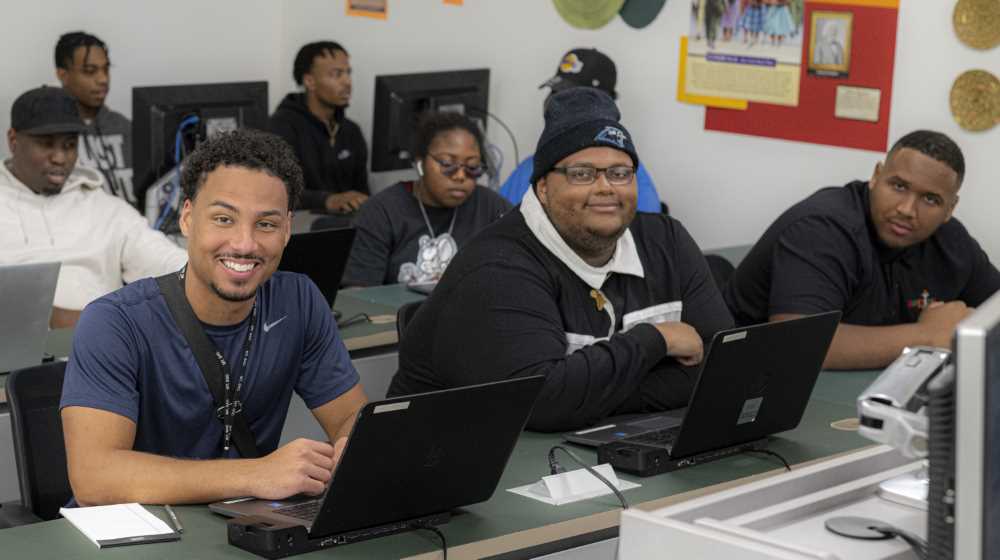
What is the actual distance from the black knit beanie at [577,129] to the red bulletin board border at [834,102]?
209cm

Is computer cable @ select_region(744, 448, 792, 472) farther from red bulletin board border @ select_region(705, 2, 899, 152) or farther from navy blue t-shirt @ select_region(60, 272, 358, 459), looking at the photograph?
red bulletin board border @ select_region(705, 2, 899, 152)

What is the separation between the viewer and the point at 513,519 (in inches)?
79.9

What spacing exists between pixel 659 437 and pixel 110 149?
421cm

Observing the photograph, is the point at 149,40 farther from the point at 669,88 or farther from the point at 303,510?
the point at 303,510

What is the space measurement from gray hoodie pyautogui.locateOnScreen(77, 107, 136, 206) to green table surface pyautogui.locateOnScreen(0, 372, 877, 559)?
392 cm

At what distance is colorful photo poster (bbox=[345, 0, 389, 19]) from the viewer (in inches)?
255

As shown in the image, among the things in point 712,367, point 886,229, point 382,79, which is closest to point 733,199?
point 382,79

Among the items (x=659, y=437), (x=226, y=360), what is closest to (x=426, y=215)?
(x=659, y=437)

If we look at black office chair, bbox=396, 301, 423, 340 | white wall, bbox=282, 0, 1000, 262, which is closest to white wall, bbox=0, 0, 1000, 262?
white wall, bbox=282, 0, 1000, 262

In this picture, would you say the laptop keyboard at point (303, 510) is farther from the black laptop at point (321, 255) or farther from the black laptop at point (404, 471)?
the black laptop at point (321, 255)

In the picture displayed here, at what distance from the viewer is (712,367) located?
2170mm

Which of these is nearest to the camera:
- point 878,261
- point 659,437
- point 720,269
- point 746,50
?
point 659,437

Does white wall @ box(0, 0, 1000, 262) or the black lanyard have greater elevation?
white wall @ box(0, 0, 1000, 262)

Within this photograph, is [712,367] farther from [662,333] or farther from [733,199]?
[733,199]
